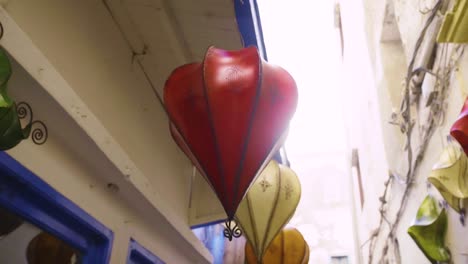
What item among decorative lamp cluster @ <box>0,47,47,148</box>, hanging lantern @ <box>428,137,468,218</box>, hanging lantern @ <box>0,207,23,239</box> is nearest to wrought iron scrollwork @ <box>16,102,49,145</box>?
hanging lantern @ <box>0,207,23,239</box>

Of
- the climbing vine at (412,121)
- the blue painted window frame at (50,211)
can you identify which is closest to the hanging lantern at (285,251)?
the climbing vine at (412,121)

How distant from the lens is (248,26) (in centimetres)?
249

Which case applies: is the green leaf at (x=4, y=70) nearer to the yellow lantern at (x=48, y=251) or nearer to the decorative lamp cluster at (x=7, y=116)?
the decorative lamp cluster at (x=7, y=116)

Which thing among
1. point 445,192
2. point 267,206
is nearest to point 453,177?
point 445,192

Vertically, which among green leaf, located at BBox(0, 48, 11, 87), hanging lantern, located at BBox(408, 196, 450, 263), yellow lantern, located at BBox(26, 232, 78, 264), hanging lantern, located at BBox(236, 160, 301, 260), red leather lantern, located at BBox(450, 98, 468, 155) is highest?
green leaf, located at BBox(0, 48, 11, 87)

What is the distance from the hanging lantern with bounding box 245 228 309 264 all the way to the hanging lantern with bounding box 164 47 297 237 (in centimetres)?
174

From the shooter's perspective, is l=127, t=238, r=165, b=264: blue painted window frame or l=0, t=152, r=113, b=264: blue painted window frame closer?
l=0, t=152, r=113, b=264: blue painted window frame

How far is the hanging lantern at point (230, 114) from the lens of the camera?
182cm

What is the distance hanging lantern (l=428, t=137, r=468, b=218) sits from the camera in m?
2.25

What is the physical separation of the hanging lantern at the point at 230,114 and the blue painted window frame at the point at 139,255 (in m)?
1.17

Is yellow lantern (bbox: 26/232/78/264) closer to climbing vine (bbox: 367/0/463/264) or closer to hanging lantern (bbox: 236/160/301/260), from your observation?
hanging lantern (bbox: 236/160/301/260)

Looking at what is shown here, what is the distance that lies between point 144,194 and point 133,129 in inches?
21.9

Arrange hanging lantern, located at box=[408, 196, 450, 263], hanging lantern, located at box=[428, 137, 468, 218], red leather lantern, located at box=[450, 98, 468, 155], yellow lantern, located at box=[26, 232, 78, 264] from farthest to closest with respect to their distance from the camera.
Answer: hanging lantern, located at box=[408, 196, 450, 263] < hanging lantern, located at box=[428, 137, 468, 218] < yellow lantern, located at box=[26, 232, 78, 264] < red leather lantern, located at box=[450, 98, 468, 155]

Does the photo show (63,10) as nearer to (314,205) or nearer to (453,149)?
(453,149)
